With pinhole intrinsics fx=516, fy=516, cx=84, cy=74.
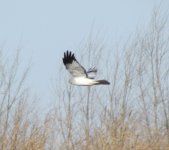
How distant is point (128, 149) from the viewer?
749cm

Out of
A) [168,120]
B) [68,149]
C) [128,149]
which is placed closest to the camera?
[128,149]

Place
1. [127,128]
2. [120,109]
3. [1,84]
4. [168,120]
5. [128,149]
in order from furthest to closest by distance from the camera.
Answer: [168,120]
[120,109]
[1,84]
[127,128]
[128,149]

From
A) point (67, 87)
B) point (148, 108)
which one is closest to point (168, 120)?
point (148, 108)

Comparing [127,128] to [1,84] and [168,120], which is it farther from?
[168,120]

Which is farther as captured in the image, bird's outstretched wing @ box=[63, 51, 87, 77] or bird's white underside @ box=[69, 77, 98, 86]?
bird's outstretched wing @ box=[63, 51, 87, 77]

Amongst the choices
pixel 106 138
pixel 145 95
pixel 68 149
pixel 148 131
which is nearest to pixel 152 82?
pixel 145 95

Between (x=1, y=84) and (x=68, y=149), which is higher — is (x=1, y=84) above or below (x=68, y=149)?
above

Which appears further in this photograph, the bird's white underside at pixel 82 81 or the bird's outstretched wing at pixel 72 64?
the bird's outstretched wing at pixel 72 64

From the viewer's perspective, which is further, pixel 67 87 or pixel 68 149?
pixel 67 87

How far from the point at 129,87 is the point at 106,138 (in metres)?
4.65

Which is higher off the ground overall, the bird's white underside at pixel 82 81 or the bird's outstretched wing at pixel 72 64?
the bird's outstretched wing at pixel 72 64

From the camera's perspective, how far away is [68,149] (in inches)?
341

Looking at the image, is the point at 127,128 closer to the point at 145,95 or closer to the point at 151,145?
the point at 151,145

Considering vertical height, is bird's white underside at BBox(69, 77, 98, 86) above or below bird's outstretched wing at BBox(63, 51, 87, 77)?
below
